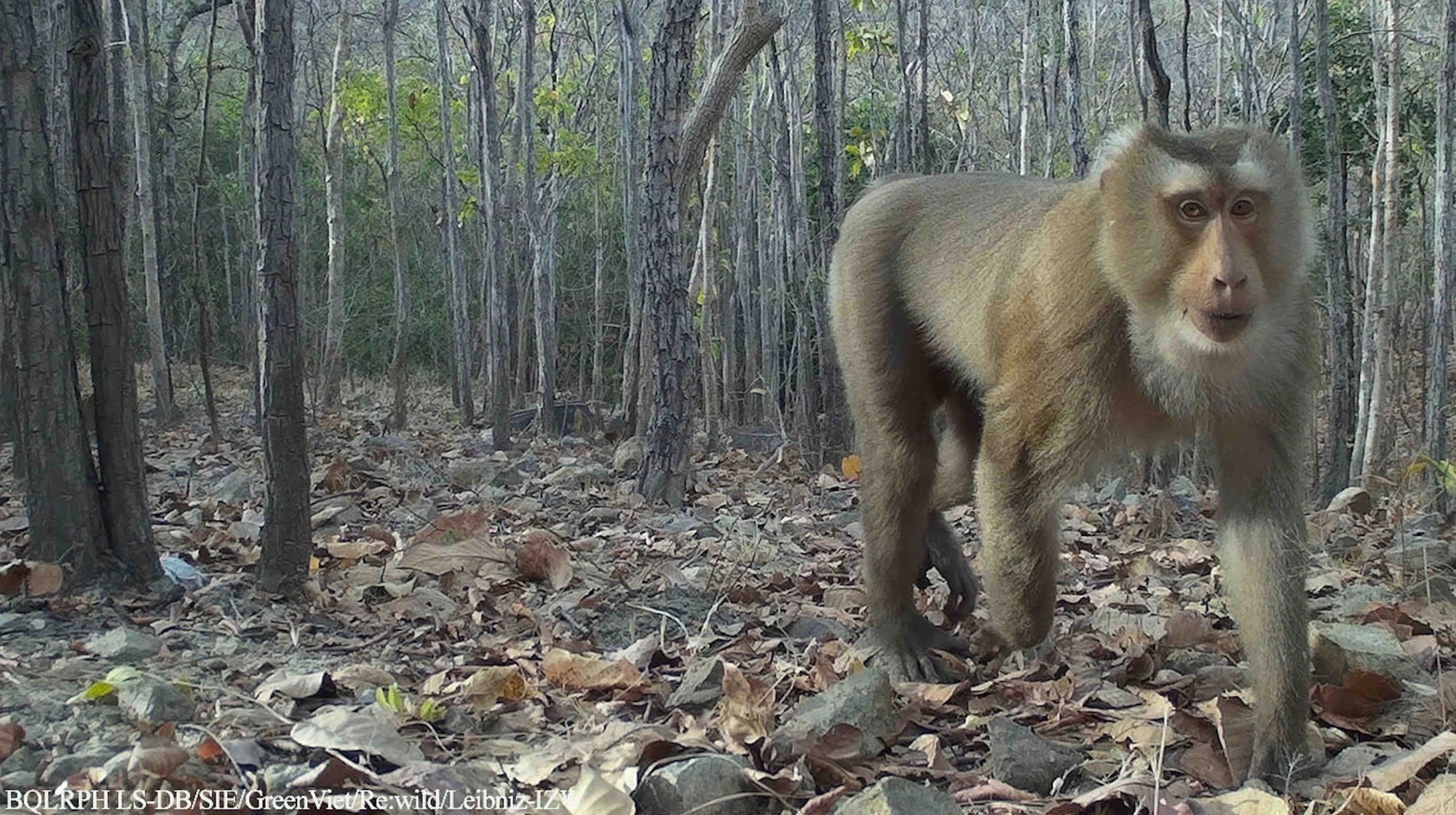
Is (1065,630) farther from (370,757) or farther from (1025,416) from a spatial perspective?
(370,757)

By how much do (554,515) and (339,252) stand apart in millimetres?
8513

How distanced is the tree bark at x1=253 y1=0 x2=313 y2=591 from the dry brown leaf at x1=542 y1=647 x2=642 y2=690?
1397 mm

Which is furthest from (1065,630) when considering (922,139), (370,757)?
(922,139)

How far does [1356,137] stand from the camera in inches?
511

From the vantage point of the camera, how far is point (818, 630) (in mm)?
4738

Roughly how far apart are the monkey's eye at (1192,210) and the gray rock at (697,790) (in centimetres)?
188

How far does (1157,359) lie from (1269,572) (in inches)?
25.8

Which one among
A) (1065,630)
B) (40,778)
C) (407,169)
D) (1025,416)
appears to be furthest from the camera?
(407,169)

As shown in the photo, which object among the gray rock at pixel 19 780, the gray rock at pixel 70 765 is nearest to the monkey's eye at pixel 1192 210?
the gray rock at pixel 70 765

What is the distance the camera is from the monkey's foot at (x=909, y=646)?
13.9 feet

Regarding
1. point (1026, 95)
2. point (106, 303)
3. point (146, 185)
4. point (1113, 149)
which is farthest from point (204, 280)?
point (1113, 149)

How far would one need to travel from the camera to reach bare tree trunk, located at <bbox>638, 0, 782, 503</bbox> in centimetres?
775

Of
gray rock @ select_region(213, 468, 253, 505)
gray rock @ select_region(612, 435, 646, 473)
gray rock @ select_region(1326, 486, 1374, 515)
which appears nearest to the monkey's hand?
gray rock @ select_region(1326, 486, 1374, 515)

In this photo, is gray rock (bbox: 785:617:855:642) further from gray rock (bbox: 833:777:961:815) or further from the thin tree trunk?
the thin tree trunk
